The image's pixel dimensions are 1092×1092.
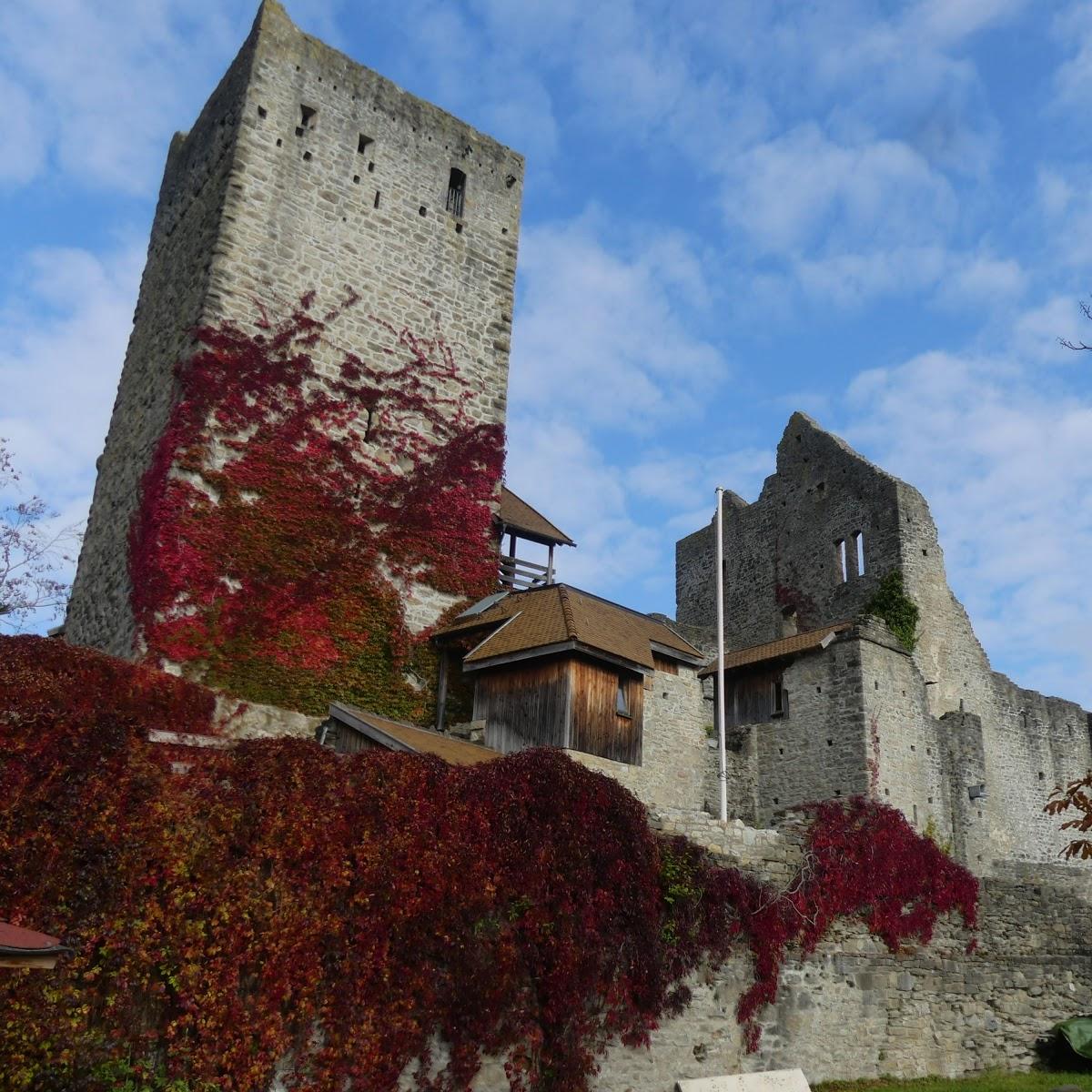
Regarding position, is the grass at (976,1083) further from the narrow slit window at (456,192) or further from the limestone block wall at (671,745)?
the narrow slit window at (456,192)

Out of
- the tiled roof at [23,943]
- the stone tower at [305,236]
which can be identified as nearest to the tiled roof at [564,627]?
the stone tower at [305,236]

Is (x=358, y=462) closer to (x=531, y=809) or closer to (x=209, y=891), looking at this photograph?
(x=531, y=809)

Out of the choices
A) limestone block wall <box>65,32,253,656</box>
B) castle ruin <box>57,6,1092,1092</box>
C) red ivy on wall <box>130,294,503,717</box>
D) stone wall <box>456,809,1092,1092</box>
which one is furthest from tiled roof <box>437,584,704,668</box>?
limestone block wall <box>65,32,253,656</box>

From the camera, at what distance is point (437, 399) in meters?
21.5

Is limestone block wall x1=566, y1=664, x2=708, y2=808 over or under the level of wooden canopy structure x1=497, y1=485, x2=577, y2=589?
under

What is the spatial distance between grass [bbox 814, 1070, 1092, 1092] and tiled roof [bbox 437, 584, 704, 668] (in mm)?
6827

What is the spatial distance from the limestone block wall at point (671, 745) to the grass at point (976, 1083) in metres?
5.22

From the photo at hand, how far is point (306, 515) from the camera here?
18.9 meters

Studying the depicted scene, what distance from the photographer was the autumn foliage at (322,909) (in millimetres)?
9203

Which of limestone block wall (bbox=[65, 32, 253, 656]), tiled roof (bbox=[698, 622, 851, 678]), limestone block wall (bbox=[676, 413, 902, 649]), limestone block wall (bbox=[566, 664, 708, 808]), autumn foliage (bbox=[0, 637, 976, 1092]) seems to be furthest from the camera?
limestone block wall (bbox=[676, 413, 902, 649])

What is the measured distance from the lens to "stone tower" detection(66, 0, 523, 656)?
779 inches

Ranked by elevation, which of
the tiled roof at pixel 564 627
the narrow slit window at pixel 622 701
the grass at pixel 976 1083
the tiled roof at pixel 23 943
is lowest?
the grass at pixel 976 1083

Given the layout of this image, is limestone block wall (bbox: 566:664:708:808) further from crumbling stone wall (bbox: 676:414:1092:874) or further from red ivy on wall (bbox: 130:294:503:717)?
red ivy on wall (bbox: 130:294:503:717)

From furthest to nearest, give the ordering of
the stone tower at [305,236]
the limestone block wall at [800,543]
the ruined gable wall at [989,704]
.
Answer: the limestone block wall at [800,543]
the ruined gable wall at [989,704]
the stone tower at [305,236]
